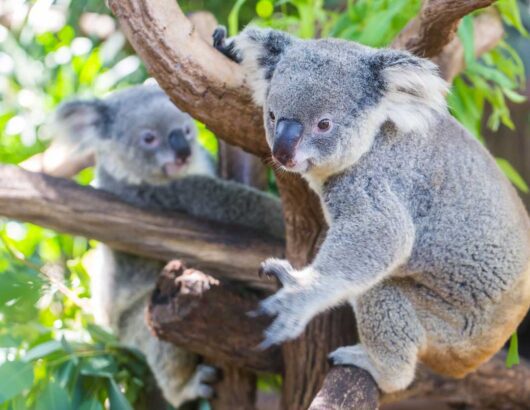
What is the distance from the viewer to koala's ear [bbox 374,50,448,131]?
258cm

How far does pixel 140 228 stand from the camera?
3.86 meters

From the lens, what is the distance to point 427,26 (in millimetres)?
3051

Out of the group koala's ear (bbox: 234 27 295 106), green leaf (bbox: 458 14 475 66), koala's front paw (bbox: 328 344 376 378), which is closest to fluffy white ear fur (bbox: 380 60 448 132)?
koala's ear (bbox: 234 27 295 106)

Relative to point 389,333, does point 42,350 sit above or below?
below

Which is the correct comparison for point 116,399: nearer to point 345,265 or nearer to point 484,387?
point 345,265

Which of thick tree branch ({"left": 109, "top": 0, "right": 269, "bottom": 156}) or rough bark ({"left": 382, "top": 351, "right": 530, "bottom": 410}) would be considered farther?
rough bark ({"left": 382, "top": 351, "right": 530, "bottom": 410})

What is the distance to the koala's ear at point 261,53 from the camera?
2.88m

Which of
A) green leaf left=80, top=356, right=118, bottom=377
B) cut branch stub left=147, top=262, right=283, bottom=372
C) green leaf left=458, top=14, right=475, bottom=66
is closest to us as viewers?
green leaf left=458, top=14, right=475, bottom=66

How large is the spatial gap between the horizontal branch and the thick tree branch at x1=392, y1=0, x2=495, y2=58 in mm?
1199

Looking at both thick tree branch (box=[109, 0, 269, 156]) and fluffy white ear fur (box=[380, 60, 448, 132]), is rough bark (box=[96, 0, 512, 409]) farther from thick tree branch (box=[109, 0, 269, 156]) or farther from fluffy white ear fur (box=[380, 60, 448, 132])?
fluffy white ear fur (box=[380, 60, 448, 132])

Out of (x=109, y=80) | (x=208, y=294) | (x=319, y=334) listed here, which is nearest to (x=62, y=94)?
(x=109, y=80)

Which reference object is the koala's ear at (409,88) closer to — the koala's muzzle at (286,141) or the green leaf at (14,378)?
the koala's muzzle at (286,141)

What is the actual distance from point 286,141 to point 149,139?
1791 millimetres

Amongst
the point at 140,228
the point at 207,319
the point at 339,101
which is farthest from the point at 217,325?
the point at 339,101
